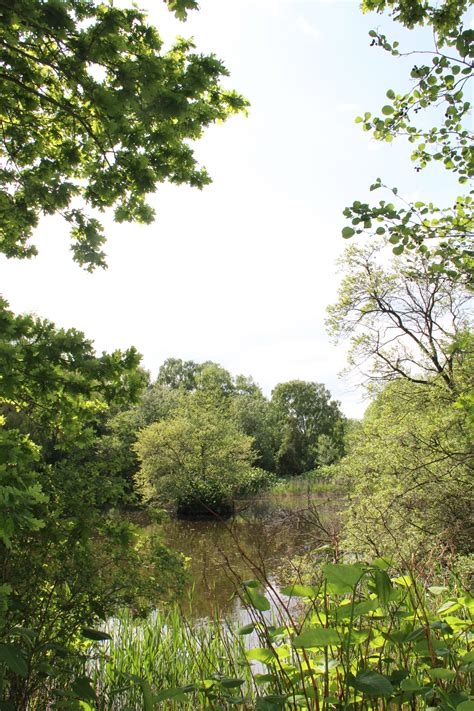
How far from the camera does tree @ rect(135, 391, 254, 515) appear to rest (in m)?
22.4

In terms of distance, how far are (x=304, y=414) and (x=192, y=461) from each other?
33913mm

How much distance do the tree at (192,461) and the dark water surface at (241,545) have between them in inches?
61.2

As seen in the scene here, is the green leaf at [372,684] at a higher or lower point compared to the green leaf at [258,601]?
lower

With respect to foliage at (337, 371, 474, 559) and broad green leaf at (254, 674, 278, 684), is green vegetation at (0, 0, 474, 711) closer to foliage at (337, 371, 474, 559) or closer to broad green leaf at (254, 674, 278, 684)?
broad green leaf at (254, 674, 278, 684)

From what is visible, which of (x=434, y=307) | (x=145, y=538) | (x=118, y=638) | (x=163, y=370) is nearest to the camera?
(x=145, y=538)

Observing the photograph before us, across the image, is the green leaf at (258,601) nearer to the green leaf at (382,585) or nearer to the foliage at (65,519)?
the green leaf at (382,585)

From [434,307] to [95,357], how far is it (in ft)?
32.0

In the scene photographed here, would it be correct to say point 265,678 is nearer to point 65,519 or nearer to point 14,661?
point 14,661

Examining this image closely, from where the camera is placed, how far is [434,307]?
1061 centimetres

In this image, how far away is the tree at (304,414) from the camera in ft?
157

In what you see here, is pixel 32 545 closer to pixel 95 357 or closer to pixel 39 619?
pixel 39 619

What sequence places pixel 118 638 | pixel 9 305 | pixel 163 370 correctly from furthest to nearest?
pixel 163 370, pixel 118 638, pixel 9 305

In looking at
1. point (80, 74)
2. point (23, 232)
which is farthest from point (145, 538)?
point (80, 74)

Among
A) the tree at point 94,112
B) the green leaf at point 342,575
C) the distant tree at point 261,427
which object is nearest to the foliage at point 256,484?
the distant tree at point 261,427
